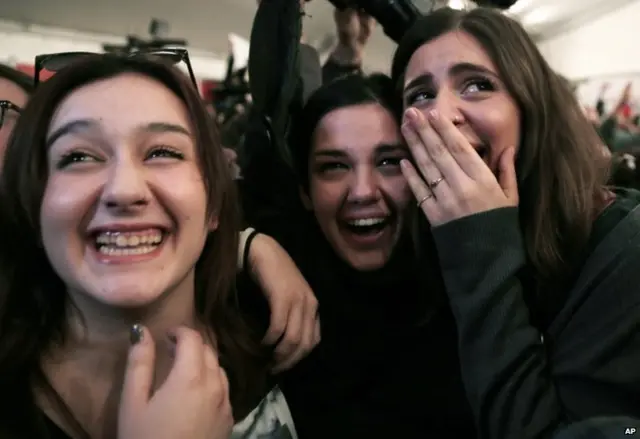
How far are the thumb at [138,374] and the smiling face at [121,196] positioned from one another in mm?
46

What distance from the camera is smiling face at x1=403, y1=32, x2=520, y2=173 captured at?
0.88 metres

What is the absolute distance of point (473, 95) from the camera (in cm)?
89

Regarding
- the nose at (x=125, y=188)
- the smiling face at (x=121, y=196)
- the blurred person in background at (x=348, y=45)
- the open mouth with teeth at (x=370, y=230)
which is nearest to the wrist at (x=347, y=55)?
the blurred person in background at (x=348, y=45)

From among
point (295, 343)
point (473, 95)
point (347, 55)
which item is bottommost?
point (295, 343)

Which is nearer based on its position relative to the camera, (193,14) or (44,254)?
(44,254)

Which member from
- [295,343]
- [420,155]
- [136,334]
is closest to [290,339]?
[295,343]

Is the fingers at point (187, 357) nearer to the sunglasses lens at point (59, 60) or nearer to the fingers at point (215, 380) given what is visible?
the fingers at point (215, 380)

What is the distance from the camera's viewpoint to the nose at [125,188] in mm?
704

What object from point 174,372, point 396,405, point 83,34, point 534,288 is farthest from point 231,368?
point 83,34

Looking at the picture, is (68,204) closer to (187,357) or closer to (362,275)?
(187,357)

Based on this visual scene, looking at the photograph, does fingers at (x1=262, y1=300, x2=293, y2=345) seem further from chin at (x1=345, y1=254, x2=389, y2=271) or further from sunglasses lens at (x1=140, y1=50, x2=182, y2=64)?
sunglasses lens at (x1=140, y1=50, x2=182, y2=64)

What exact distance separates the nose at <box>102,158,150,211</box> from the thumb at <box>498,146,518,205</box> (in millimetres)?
504

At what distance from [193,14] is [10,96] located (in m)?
3.47

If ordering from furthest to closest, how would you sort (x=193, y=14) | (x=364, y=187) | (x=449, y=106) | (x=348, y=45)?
1. (x=193, y=14)
2. (x=348, y=45)
3. (x=364, y=187)
4. (x=449, y=106)
